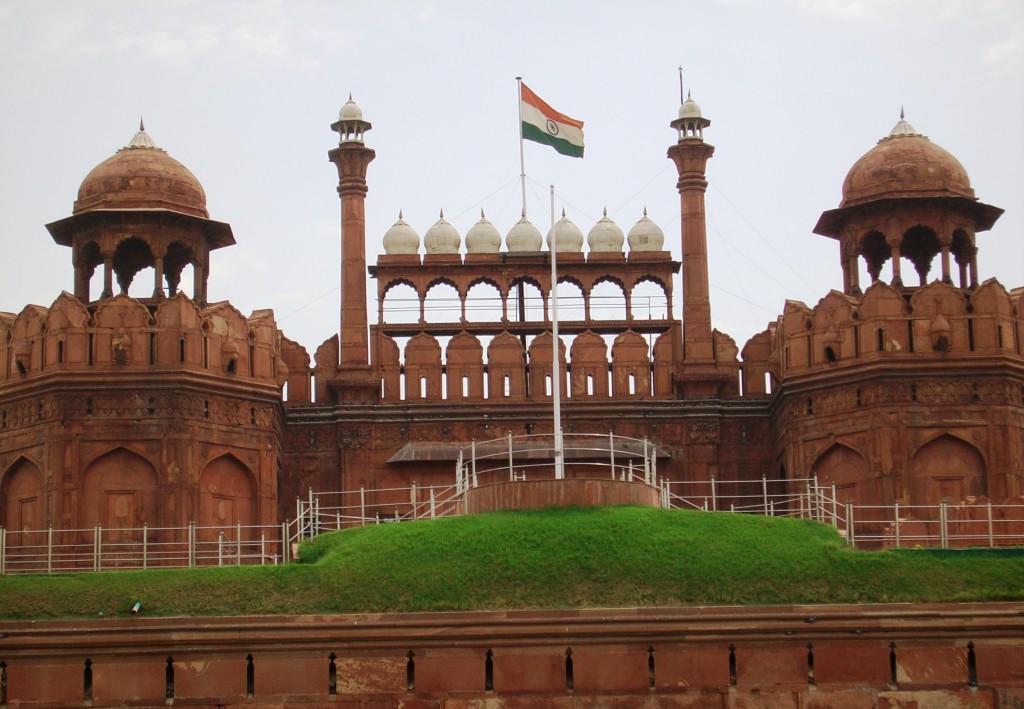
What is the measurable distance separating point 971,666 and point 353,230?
20739 millimetres

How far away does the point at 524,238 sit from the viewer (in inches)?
2088

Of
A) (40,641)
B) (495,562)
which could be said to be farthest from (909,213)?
(40,641)

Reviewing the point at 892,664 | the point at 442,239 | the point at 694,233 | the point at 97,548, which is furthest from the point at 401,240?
the point at 892,664

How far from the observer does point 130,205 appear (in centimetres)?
4834

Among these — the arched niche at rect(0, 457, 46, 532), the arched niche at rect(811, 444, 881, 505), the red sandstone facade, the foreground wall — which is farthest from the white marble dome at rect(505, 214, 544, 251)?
the foreground wall

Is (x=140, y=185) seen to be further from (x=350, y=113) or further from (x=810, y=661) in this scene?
(x=810, y=661)

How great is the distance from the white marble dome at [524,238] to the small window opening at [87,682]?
19.6 meters

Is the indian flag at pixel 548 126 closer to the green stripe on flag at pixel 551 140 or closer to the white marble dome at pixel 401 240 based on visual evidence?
the green stripe on flag at pixel 551 140

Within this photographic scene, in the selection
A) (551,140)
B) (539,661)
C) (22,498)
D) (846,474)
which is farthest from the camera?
(846,474)

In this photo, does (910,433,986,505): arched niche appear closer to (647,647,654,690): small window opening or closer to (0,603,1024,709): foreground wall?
(0,603,1024,709): foreground wall

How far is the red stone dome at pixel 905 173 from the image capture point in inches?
1948

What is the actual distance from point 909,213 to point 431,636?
61.6 ft

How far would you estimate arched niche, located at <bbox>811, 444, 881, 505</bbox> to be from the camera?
46.2 m

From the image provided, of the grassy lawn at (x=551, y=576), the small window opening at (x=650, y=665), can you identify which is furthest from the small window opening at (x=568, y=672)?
the small window opening at (x=650, y=665)
